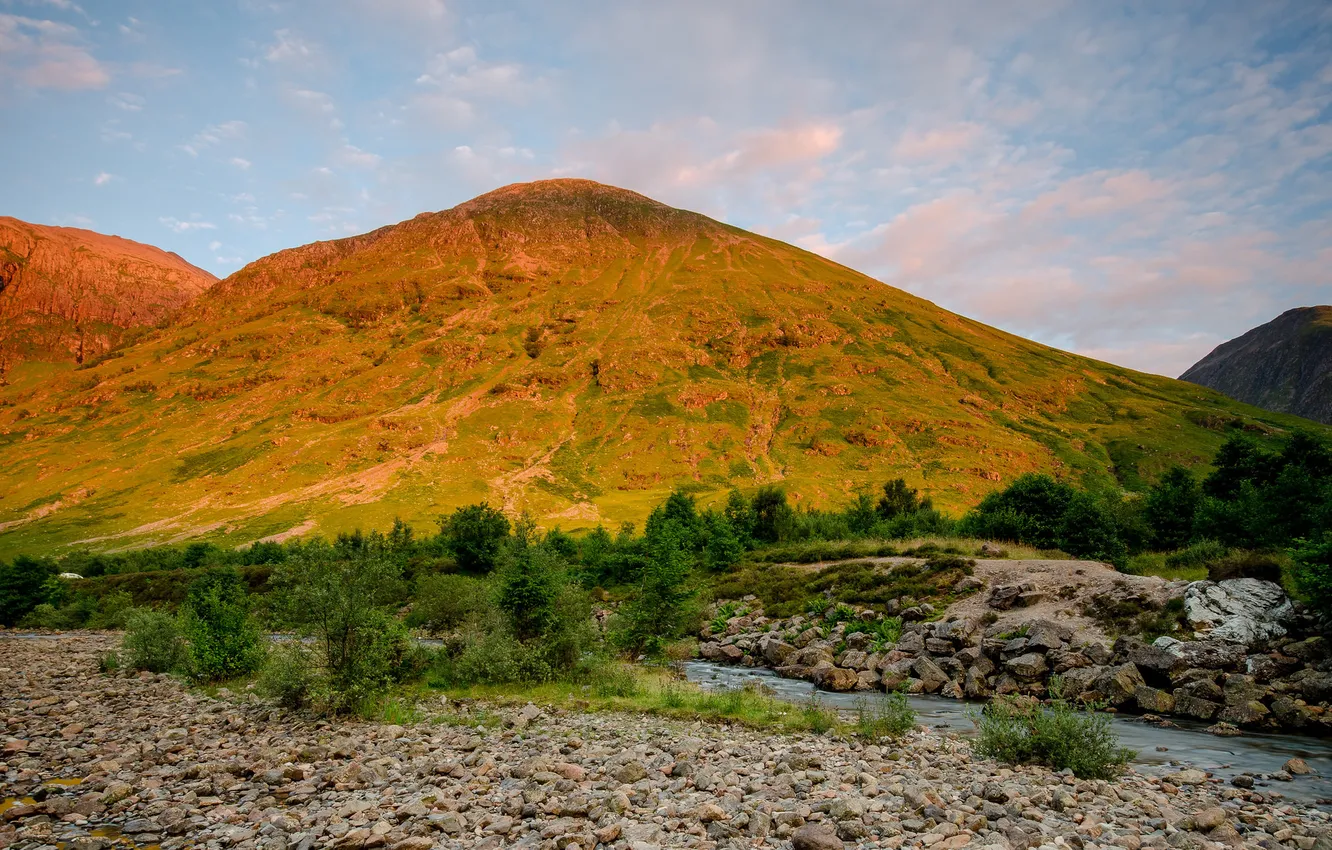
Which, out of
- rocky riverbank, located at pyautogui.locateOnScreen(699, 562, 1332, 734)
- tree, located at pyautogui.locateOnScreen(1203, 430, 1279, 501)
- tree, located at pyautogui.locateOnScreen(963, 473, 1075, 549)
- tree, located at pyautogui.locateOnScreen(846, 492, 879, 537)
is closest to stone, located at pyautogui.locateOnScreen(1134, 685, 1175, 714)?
rocky riverbank, located at pyautogui.locateOnScreen(699, 562, 1332, 734)

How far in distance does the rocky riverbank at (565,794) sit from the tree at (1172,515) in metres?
51.2

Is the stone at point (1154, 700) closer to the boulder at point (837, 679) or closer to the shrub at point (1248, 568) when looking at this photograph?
the shrub at point (1248, 568)

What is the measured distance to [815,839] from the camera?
9695 mm

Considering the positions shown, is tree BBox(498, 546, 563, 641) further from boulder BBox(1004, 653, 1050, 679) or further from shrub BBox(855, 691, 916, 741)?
boulder BBox(1004, 653, 1050, 679)

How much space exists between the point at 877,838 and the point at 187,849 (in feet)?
36.1

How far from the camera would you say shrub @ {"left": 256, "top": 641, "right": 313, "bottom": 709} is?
1973 centimetres

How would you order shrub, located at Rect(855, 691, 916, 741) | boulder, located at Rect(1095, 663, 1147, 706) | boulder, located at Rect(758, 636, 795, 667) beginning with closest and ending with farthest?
shrub, located at Rect(855, 691, 916, 741) < boulder, located at Rect(1095, 663, 1147, 706) < boulder, located at Rect(758, 636, 795, 667)

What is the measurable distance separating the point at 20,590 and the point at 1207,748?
10589cm

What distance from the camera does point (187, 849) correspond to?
10.2m

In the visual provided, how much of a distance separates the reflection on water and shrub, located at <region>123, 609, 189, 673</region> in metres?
29.5

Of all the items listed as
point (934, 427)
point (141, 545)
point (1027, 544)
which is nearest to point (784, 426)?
point (934, 427)

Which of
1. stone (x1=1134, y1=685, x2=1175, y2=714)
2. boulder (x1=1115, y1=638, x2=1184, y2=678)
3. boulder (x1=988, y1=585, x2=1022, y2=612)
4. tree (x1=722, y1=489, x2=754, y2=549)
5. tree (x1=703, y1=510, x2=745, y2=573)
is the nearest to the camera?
stone (x1=1134, y1=685, x2=1175, y2=714)

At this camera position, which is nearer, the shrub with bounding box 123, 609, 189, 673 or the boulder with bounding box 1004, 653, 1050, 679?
the boulder with bounding box 1004, 653, 1050, 679

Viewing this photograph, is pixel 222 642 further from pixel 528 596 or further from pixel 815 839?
pixel 815 839
